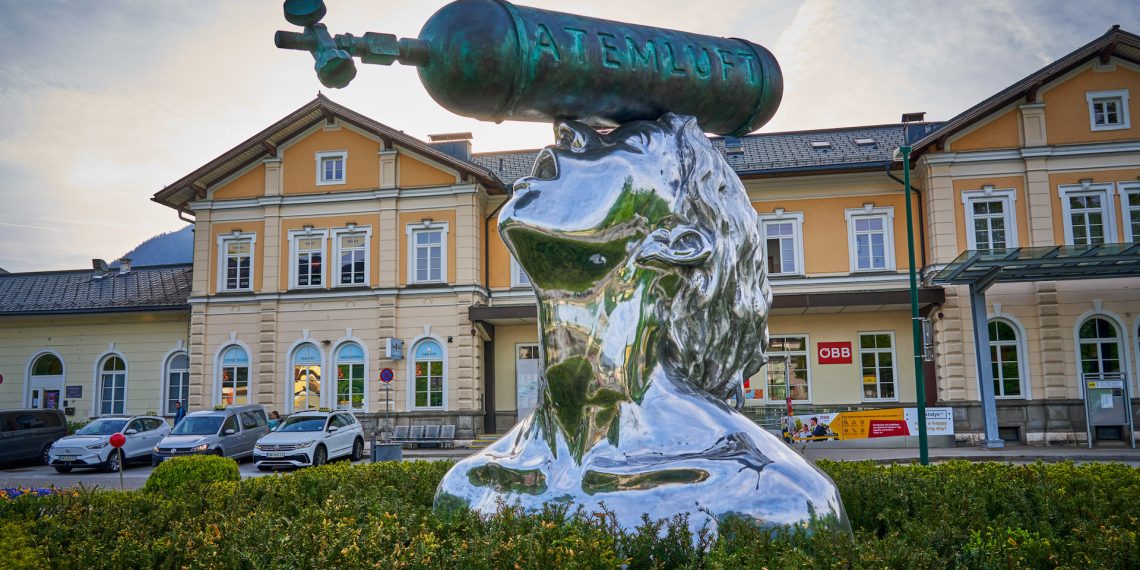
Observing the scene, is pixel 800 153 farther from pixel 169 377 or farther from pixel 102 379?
pixel 102 379

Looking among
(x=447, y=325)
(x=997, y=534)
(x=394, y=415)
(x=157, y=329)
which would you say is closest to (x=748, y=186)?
(x=447, y=325)

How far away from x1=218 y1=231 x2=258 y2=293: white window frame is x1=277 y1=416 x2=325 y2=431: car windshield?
30.8ft

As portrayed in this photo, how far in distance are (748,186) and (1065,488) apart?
22824 mm

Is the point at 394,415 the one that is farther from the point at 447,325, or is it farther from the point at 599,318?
the point at 599,318

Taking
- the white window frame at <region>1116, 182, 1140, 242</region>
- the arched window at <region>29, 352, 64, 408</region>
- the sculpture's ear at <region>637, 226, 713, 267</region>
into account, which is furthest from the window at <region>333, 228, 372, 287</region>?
the sculpture's ear at <region>637, 226, 713, 267</region>

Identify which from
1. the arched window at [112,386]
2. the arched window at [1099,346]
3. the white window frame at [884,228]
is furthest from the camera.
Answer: the arched window at [112,386]

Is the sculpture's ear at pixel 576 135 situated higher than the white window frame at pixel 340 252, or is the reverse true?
the white window frame at pixel 340 252

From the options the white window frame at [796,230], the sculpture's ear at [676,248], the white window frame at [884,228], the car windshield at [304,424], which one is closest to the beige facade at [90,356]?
the car windshield at [304,424]

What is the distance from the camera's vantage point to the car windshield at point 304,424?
22.3m

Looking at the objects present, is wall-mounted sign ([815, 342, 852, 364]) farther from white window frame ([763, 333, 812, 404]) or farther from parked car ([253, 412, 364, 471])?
parked car ([253, 412, 364, 471])

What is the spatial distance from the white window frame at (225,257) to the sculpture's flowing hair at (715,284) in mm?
27519

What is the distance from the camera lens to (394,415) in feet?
93.4

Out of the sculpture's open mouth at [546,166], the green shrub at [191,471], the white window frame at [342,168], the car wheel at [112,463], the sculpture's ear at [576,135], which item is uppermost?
the white window frame at [342,168]

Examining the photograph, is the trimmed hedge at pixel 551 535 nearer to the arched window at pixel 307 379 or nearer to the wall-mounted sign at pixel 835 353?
the wall-mounted sign at pixel 835 353
